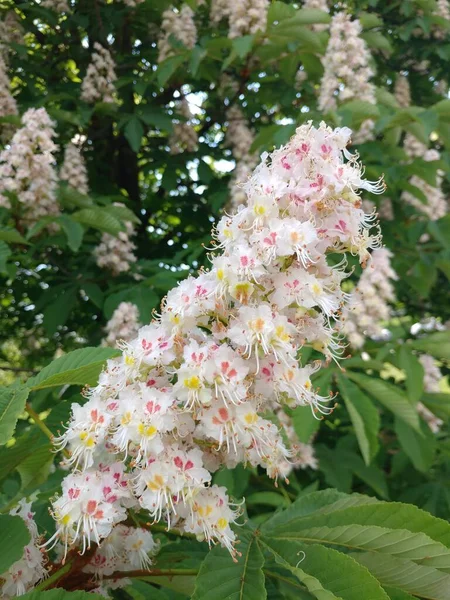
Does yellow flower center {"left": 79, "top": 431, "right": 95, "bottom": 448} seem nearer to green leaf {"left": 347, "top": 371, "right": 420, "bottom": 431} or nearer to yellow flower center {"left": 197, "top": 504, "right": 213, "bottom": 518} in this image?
yellow flower center {"left": 197, "top": 504, "right": 213, "bottom": 518}

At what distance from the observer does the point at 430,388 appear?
3.46 metres

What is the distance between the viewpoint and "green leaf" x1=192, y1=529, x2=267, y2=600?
92cm

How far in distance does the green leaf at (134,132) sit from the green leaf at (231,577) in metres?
2.50

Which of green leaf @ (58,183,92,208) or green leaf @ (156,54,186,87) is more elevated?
green leaf @ (156,54,186,87)

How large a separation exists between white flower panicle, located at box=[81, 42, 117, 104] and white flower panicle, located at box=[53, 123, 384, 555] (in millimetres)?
2484

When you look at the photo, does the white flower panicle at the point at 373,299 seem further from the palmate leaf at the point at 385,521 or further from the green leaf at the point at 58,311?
the palmate leaf at the point at 385,521

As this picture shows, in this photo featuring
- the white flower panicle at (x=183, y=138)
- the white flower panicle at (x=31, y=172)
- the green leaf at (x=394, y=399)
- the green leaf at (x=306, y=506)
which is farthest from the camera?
the white flower panicle at (x=183, y=138)

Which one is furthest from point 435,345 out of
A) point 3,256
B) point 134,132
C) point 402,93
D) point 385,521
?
point 385,521

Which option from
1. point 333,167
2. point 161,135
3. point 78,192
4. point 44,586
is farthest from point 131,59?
point 44,586

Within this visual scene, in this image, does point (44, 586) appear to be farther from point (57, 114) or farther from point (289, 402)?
point (57, 114)

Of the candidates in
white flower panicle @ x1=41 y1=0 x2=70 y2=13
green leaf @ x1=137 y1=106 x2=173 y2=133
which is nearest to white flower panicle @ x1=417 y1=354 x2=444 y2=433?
green leaf @ x1=137 y1=106 x2=173 y2=133

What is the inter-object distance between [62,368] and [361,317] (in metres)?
2.18

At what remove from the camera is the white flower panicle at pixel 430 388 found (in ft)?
10.2

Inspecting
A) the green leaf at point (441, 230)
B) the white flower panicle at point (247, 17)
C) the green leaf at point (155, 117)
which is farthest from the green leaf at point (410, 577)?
the white flower panicle at point (247, 17)
